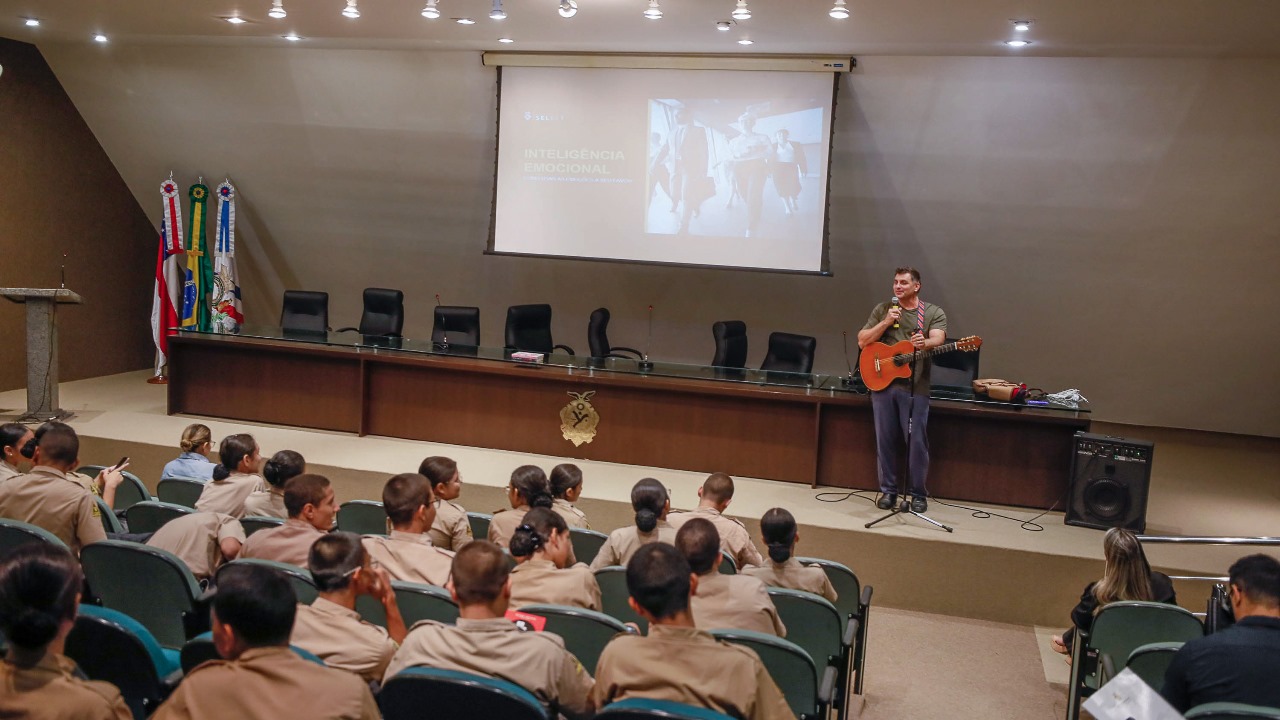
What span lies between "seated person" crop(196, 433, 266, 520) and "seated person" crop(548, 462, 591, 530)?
50.0 inches

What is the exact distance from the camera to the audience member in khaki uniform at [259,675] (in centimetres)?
203

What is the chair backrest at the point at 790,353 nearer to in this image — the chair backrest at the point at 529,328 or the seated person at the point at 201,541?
the chair backrest at the point at 529,328

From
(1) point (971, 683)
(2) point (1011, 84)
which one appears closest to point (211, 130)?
(2) point (1011, 84)

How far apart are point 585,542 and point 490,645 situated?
5.90ft

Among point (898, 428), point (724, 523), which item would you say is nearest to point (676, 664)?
point (724, 523)

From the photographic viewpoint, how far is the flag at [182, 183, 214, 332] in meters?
9.84

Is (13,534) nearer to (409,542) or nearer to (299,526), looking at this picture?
(299,526)

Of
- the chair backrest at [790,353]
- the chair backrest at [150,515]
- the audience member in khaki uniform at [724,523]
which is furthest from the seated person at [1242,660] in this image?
the chair backrest at [790,353]

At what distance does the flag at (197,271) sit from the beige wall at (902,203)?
0.45m

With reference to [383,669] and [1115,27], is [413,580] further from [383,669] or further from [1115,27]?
[1115,27]

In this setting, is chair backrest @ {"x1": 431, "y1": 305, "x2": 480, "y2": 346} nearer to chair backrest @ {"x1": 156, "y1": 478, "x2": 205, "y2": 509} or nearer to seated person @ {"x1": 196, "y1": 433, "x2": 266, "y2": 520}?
chair backrest @ {"x1": 156, "y1": 478, "x2": 205, "y2": 509}

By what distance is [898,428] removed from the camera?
625 centimetres

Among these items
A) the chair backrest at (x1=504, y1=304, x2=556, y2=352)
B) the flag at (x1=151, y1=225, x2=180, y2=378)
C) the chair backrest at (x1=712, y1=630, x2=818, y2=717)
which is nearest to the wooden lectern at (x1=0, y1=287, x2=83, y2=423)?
the flag at (x1=151, y1=225, x2=180, y2=378)

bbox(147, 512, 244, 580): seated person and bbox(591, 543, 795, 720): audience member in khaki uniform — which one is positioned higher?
bbox(591, 543, 795, 720): audience member in khaki uniform
